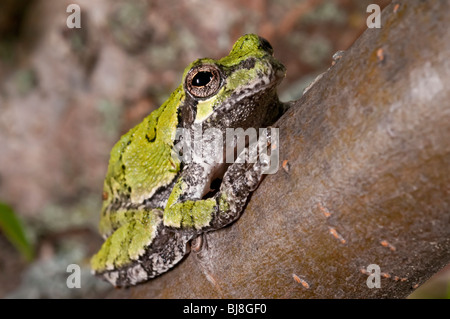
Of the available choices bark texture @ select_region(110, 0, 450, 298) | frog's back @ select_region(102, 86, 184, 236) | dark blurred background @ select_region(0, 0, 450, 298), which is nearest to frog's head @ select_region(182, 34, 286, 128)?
frog's back @ select_region(102, 86, 184, 236)

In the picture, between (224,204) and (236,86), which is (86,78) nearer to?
(236,86)

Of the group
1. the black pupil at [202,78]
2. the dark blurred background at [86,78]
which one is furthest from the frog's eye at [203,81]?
the dark blurred background at [86,78]

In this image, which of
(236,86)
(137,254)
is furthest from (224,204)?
(137,254)

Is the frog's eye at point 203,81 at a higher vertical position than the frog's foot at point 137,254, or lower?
higher

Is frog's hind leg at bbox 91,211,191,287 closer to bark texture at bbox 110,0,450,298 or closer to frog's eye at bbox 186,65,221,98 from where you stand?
bark texture at bbox 110,0,450,298

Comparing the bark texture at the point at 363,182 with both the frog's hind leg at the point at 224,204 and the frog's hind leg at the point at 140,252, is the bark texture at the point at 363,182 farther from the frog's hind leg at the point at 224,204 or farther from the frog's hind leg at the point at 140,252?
the frog's hind leg at the point at 140,252

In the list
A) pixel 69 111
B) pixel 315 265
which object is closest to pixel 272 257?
pixel 315 265
